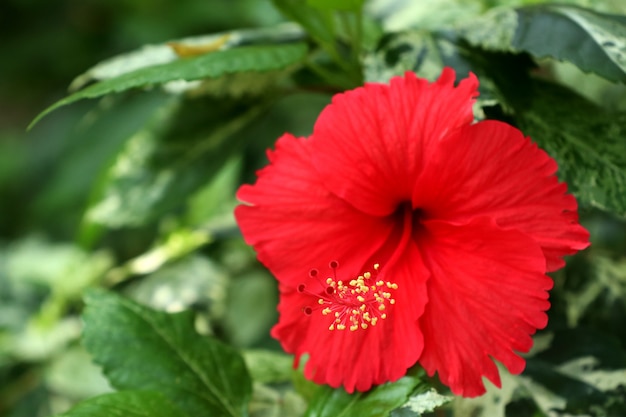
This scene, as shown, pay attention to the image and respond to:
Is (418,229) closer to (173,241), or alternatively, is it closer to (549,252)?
(549,252)

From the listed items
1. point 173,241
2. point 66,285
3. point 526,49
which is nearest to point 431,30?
point 526,49

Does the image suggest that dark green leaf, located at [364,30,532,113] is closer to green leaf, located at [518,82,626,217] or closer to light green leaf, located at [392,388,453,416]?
green leaf, located at [518,82,626,217]

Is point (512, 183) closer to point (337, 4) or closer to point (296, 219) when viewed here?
point (296, 219)

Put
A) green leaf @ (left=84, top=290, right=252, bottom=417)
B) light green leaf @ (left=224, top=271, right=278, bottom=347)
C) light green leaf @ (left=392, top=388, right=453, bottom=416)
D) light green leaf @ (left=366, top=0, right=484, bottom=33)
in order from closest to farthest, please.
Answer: light green leaf @ (left=392, top=388, right=453, bottom=416) → green leaf @ (left=84, top=290, right=252, bottom=417) → light green leaf @ (left=366, top=0, right=484, bottom=33) → light green leaf @ (left=224, top=271, right=278, bottom=347)

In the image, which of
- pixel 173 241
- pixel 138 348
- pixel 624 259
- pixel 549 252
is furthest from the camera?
pixel 173 241

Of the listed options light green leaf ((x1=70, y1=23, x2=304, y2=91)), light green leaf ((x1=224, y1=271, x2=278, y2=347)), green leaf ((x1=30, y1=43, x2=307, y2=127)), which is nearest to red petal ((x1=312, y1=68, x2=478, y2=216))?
green leaf ((x1=30, y1=43, x2=307, y2=127))

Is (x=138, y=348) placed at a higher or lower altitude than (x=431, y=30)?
lower
